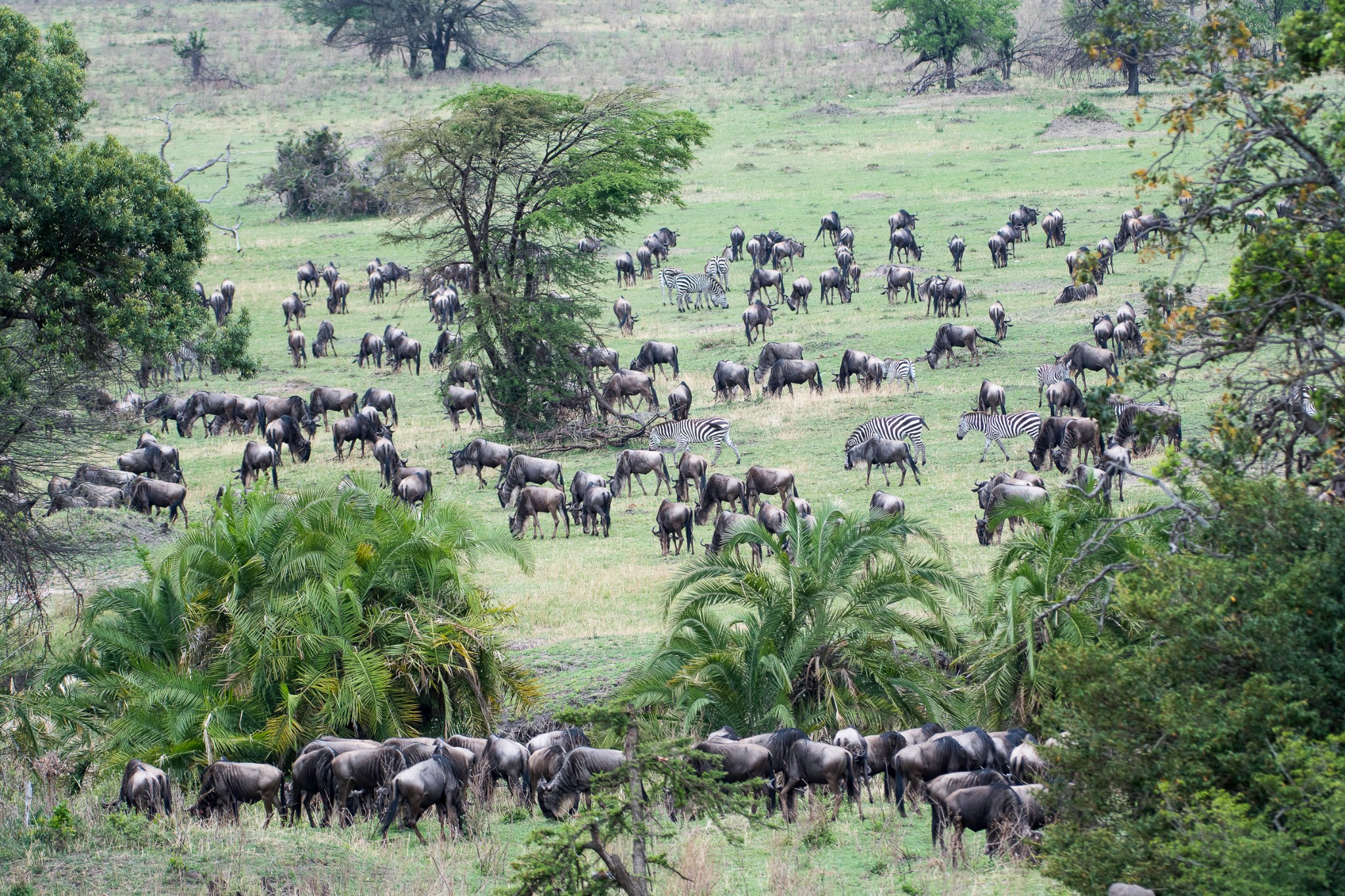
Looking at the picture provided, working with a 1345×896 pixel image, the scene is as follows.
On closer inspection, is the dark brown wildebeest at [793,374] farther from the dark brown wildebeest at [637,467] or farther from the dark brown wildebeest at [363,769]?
the dark brown wildebeest at [363,769]

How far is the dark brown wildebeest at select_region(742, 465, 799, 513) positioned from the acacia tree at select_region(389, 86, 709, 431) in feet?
25.9

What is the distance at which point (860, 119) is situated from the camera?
69062 mm

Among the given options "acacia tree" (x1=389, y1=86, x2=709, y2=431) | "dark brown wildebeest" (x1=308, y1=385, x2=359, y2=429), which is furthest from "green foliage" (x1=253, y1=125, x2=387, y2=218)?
"acacia tree" (x1=389, y1=86, x2=709, y2=431)

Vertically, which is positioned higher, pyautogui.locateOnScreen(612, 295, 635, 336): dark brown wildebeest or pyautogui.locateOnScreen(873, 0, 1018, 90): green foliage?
pyautogui.locateOnScreen(873, 0, 1018, 90): green foliage

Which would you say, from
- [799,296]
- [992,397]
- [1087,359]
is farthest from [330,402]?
[1087,359]

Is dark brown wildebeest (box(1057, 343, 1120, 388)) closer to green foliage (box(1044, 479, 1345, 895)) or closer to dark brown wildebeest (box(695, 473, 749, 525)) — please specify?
dark brown wildebeest (box(695, 473, 749, 525))

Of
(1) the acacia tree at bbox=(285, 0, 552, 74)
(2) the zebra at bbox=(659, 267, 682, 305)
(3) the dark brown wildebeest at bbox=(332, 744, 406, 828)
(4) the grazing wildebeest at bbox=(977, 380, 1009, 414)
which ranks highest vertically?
(1) the acacia tree at bbox=(285, 0, 552, 74)

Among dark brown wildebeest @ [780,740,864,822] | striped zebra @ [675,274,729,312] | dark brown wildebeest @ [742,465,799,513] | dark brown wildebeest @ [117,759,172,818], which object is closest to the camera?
dark brown wildebeest @ [117,759,172,818]

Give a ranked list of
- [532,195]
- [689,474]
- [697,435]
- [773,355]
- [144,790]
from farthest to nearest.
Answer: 1. [773,355]
2. [532,195]
3. [697,435]
4. [689,474]
5. [144,790]

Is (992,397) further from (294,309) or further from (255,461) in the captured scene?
(294,309)

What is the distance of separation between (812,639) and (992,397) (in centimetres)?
1571

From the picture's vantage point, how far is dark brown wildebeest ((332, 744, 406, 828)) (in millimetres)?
13219

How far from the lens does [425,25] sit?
8362 cm

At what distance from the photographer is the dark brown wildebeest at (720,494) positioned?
2584cm
